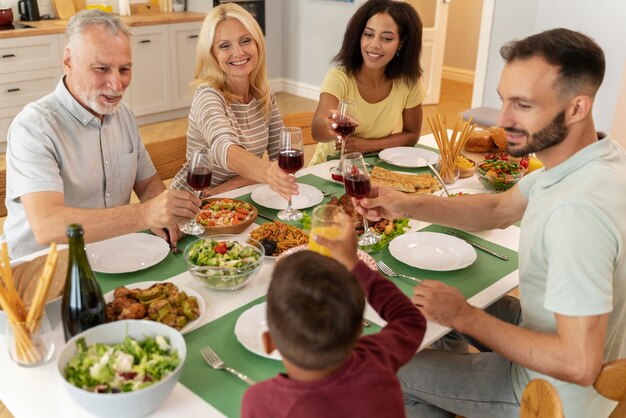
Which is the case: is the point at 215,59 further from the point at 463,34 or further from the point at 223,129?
the point at 463,34

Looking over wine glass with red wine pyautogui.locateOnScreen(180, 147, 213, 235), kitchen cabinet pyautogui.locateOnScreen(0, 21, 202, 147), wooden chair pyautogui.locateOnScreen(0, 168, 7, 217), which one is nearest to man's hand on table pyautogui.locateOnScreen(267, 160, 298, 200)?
wine glass with red wine pyautogui.locateOnScreen(180, 147, 213, 235)

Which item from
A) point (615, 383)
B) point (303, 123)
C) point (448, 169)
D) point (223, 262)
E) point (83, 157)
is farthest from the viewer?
point (303, 123)

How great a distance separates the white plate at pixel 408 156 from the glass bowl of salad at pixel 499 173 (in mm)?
281

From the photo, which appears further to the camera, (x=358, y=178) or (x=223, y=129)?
(x=223, y=129)

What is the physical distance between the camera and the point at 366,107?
2.96 metres

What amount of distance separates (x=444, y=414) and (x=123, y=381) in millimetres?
991

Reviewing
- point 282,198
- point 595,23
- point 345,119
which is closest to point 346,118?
point 345,119

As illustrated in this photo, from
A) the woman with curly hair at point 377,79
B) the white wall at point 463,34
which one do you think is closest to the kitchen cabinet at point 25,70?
the woman with curly hair at point 377,79

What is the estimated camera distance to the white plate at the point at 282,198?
209 centimetres

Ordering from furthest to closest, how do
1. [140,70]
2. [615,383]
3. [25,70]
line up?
1. [140,70]
2. [25,70]
3. [615,383]

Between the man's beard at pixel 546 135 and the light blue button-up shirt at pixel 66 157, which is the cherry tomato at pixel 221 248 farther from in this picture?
the man's beard at pixel 546 135

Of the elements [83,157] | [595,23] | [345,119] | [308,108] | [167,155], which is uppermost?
[595,23]

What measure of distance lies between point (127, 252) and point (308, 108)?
16.5ft

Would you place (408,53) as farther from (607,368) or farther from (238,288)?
(607,368)
